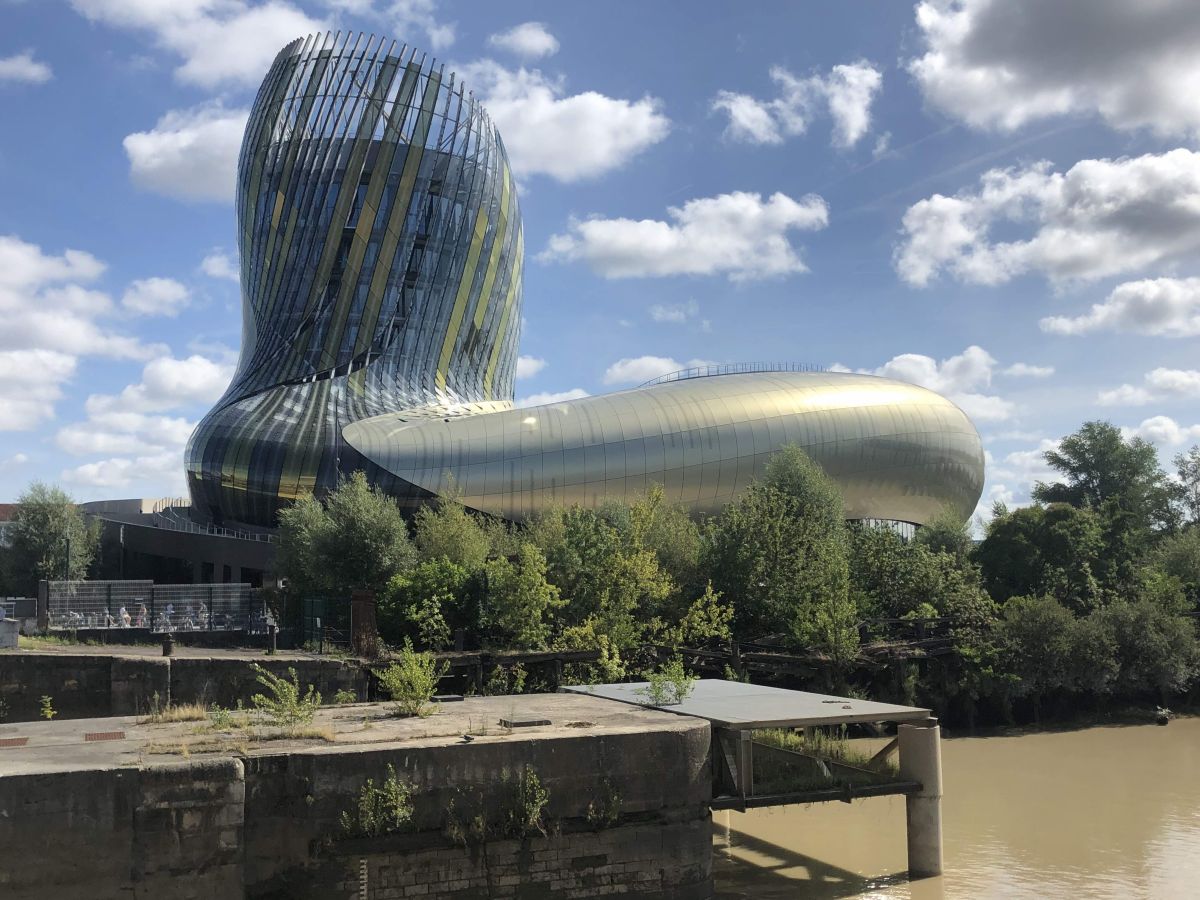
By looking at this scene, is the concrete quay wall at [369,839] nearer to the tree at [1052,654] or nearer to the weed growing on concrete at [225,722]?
the weed growing on concrete at [225,722]

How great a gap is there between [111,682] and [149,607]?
31.6 ft

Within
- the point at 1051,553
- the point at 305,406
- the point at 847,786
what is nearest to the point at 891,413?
the point at 1051,553

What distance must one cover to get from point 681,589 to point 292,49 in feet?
151

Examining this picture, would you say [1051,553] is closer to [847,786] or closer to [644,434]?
[644,434]

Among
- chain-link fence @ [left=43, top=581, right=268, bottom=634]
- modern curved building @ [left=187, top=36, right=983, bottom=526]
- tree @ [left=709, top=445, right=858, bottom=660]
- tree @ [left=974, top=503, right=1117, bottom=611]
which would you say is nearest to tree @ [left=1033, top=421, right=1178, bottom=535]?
modern curved building @ [left=187, top=36, right=983, bottom=526]

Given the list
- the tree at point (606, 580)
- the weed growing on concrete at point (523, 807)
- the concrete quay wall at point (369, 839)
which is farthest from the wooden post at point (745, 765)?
the tree at point (606, 580)

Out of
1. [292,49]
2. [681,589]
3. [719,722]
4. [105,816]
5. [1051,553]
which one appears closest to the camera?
[105,816]

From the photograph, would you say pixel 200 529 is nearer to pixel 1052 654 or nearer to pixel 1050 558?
pixel 1050 558

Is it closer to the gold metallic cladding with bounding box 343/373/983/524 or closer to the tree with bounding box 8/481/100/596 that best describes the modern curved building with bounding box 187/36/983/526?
the gold metallic cladding with bounding box 343/373/983/524

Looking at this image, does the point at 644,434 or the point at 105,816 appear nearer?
Answer: the point at 105,816

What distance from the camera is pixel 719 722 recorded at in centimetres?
1523

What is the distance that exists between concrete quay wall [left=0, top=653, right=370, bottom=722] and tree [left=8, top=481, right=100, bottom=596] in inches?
1180

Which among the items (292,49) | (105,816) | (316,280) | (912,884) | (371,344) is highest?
(292,49)

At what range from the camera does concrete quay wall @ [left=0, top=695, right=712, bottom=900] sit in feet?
37.8
